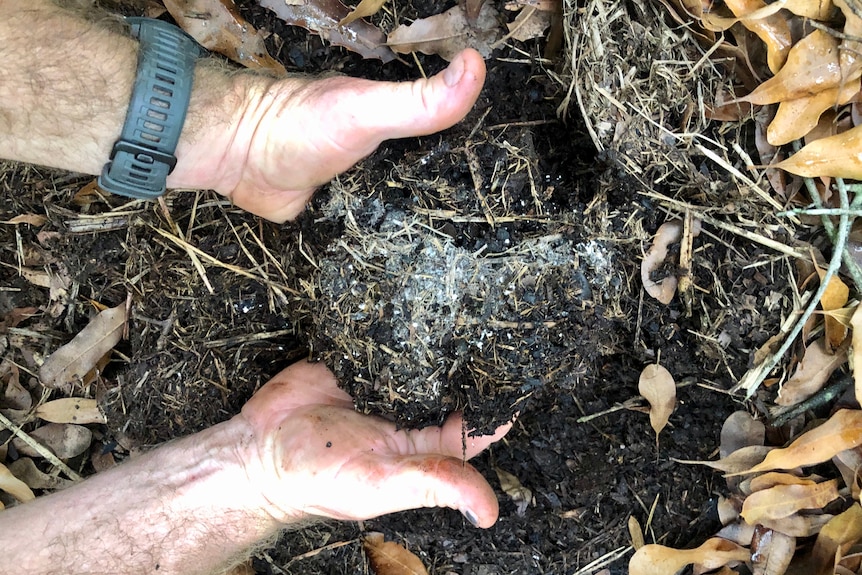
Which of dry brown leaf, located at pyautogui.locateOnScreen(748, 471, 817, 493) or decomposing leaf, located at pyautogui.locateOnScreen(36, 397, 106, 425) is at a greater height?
dry brown leaf, located at pyautogui.locateOnScreen(748, 471, 817, 493)

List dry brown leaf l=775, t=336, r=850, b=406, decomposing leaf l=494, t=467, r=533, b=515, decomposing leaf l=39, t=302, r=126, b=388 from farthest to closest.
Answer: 1. decomposing leaf l=39, t=302, r=126, b=388
2. decomposing leaf l=494, t=467, r=533, b=515
3. dry brown leaf l=775, t=336, r=850, b=406

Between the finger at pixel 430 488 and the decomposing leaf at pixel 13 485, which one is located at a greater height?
the finger at pixel 430 488

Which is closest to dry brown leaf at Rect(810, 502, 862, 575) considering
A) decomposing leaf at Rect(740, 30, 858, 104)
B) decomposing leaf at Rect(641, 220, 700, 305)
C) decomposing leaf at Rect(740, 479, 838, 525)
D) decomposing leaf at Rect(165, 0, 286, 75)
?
decomposing leaf at Rect(740, 479, 838, 525)

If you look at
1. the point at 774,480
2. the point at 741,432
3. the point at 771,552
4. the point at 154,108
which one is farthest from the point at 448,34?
the point at 771,552

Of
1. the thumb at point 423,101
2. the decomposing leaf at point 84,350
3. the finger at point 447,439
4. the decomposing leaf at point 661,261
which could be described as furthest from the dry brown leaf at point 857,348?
the decomposing leaf at point 84,350

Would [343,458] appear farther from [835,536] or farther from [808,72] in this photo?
[808,72]

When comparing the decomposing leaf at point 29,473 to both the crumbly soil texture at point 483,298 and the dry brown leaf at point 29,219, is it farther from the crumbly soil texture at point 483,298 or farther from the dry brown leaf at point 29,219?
the dry brown leaf at point 29,219

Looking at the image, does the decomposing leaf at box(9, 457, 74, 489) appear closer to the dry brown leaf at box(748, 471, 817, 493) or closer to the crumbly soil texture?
the crumbly soil texture
